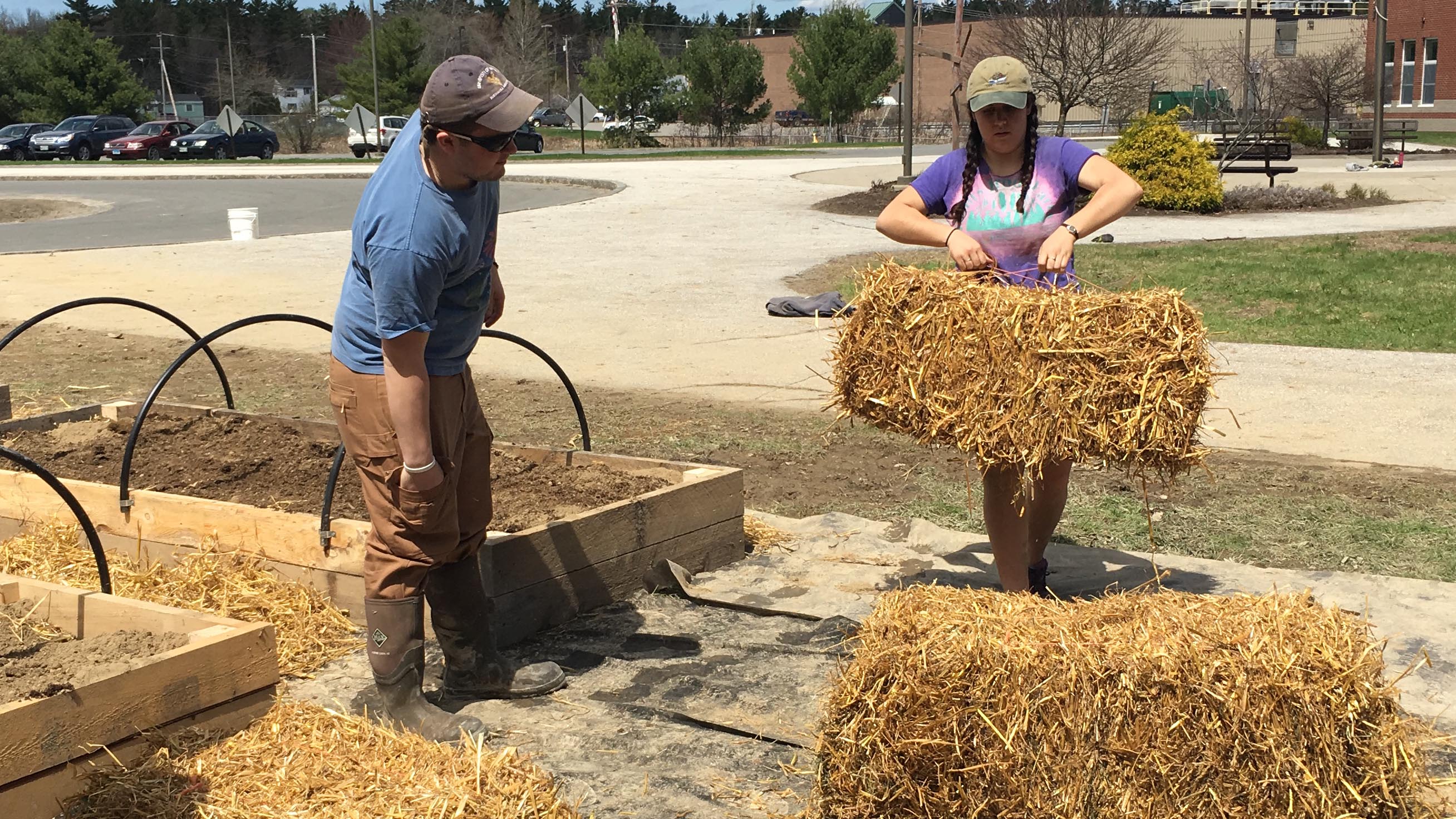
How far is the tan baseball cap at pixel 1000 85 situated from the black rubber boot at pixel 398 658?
90.5 inches

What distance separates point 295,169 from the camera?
38.0 m

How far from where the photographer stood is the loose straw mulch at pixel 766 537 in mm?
5727

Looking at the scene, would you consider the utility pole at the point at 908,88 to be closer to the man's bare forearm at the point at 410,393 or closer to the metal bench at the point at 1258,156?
the metal bench at the point at 1258,156

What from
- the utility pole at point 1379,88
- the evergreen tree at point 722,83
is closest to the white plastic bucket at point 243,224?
the utility pole at point 1379,88

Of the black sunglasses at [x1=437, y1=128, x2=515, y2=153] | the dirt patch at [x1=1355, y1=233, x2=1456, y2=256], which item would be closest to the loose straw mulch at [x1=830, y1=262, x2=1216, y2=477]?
the black sunglasses at [x1=437, y1=128, x2=515, y2=153]

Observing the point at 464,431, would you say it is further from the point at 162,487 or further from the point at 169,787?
the point at 162,487

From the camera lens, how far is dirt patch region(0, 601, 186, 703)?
342cm

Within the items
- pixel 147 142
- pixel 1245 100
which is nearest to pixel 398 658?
pixel 1245 100

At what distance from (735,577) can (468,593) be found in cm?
150

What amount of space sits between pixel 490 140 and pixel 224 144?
161ft

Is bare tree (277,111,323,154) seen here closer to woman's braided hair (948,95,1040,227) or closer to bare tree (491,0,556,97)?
bare tree (491,0,556,97)

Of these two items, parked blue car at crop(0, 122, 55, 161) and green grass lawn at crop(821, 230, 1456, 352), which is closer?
green grass lawn at crop(821, 230, 1456, 352)

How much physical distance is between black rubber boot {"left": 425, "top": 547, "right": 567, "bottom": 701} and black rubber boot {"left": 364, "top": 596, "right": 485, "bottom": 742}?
0.68ft

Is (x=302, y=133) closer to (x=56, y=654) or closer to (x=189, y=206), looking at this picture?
(x=189, y=206)
